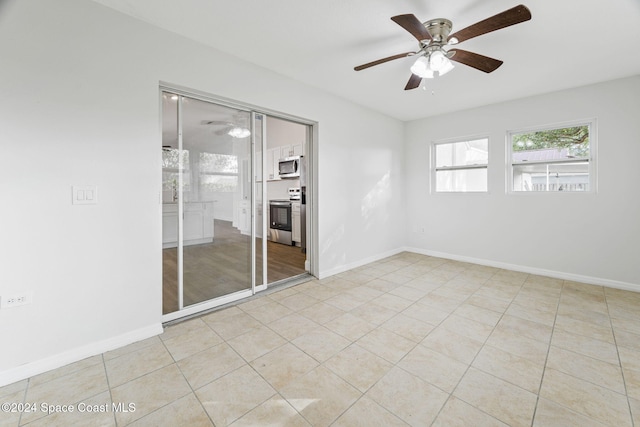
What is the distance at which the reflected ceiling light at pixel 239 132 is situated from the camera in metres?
2.94

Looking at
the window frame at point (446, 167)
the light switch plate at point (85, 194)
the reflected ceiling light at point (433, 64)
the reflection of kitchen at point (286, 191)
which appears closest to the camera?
the light switch plate at point (85, 194)

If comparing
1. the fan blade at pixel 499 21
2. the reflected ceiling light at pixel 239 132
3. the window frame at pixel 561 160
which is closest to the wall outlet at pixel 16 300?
the reflected ceiling light at pixel 239 132

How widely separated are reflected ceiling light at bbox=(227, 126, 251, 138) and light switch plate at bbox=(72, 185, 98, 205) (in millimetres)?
1381

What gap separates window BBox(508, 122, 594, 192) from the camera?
11.9ft

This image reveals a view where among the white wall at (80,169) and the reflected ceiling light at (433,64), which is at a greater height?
the reflected ceiling light at (433,64)

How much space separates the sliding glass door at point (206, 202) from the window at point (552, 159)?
161 inches

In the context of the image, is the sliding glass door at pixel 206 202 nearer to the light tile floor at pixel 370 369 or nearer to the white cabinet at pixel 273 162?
the light tile floor at pixel 370 369

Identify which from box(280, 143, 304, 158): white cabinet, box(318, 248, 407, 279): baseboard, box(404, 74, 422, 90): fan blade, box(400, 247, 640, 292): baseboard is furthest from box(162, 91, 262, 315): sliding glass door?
box(400, 247, 640, 292): baseboard

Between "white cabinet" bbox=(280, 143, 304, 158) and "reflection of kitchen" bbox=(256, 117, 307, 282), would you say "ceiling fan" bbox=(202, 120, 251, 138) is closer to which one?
"reflection of kitchen" bbox=(256, 117, 307, 282)

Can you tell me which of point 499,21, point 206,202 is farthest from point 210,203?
point 499,21

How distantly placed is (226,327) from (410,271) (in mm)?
2863

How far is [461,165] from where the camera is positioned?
4727 mm

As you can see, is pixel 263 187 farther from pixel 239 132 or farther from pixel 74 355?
pixel 74 355

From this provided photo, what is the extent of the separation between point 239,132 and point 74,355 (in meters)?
2.44
